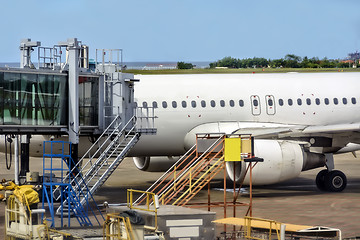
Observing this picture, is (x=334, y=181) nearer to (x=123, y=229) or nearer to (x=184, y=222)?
(x=184, y=222)

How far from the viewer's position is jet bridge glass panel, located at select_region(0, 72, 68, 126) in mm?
25312

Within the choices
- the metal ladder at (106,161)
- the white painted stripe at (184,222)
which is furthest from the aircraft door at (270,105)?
the white painted stripe at (184,222)

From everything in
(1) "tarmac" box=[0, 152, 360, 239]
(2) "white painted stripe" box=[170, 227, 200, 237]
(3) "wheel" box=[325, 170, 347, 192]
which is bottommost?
(1) "tarmac" box=[0, 152, 360, 239]

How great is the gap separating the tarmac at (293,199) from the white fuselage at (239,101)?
2.77 meters

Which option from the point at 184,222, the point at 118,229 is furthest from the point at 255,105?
the point at 118,229

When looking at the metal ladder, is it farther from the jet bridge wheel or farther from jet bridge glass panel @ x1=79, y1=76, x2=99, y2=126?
the jet bridge wheel

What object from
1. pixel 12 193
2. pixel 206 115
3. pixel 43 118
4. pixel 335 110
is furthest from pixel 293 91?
pixel 12 193

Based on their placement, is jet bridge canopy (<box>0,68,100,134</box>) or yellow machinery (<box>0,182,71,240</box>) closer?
yellow machinery (<box>0,182,71,240</box>)

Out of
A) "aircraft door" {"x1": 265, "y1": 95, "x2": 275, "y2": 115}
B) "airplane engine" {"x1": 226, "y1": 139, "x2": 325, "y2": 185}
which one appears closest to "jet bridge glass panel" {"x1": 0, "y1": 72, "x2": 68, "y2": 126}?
"airplane engine" {"x1": 226, "y1": 139, "x2": 325, "y2": 185}

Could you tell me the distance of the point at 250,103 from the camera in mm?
33125

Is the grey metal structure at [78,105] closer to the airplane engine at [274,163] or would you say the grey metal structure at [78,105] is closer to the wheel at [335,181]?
the airplane engine at [274,163]

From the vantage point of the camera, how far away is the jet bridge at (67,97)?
25.5 m

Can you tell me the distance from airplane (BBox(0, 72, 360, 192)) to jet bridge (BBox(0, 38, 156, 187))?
3.43 metres

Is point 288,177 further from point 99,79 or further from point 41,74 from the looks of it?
point 41,74
